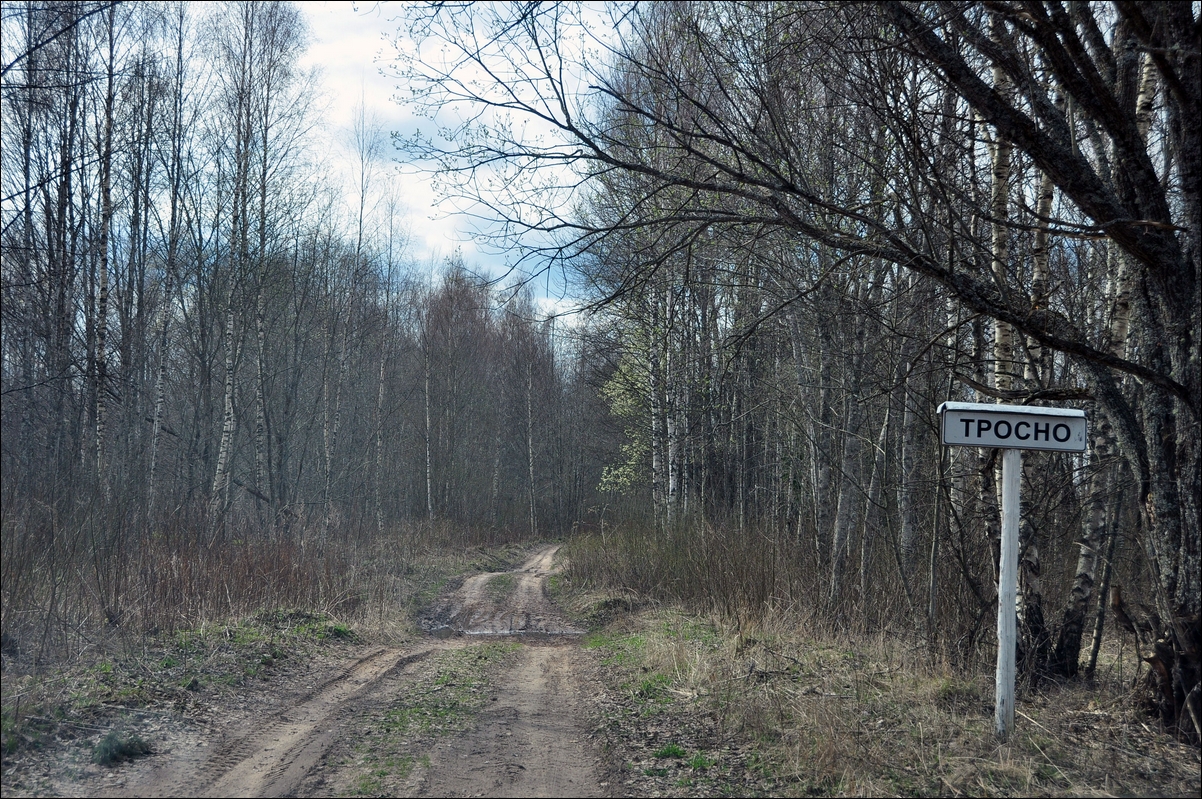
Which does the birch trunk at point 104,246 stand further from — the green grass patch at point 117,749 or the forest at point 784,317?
the green grass patch at point 117,749

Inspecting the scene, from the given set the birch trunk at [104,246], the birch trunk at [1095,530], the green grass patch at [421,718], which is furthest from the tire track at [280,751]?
the birch trunk at [104,246]

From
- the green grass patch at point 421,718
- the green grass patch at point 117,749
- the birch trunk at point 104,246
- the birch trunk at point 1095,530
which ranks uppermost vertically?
the birch trunk at point 104,246

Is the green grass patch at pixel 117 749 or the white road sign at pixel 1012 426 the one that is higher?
the white road sign at pixel 1012 426

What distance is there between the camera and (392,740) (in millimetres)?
5684

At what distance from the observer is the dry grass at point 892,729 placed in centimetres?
466

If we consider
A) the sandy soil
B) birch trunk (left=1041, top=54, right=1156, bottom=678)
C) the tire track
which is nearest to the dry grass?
birch trunk (left=1041, top=54, right=1156, bottom=678)

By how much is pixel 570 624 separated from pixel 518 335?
23988mm

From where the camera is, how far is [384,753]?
532 centimetres

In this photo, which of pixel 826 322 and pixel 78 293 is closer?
pixel 826 322

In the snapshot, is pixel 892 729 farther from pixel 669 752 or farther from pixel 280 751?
pixel 280 751

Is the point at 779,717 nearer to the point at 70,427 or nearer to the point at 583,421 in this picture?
the point at 70,427

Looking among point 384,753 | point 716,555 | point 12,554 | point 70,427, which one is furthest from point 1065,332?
point 70,427

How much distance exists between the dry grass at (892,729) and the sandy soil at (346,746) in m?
0.64

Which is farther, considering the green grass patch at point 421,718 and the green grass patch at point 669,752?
the green grass patch at point 669,752
